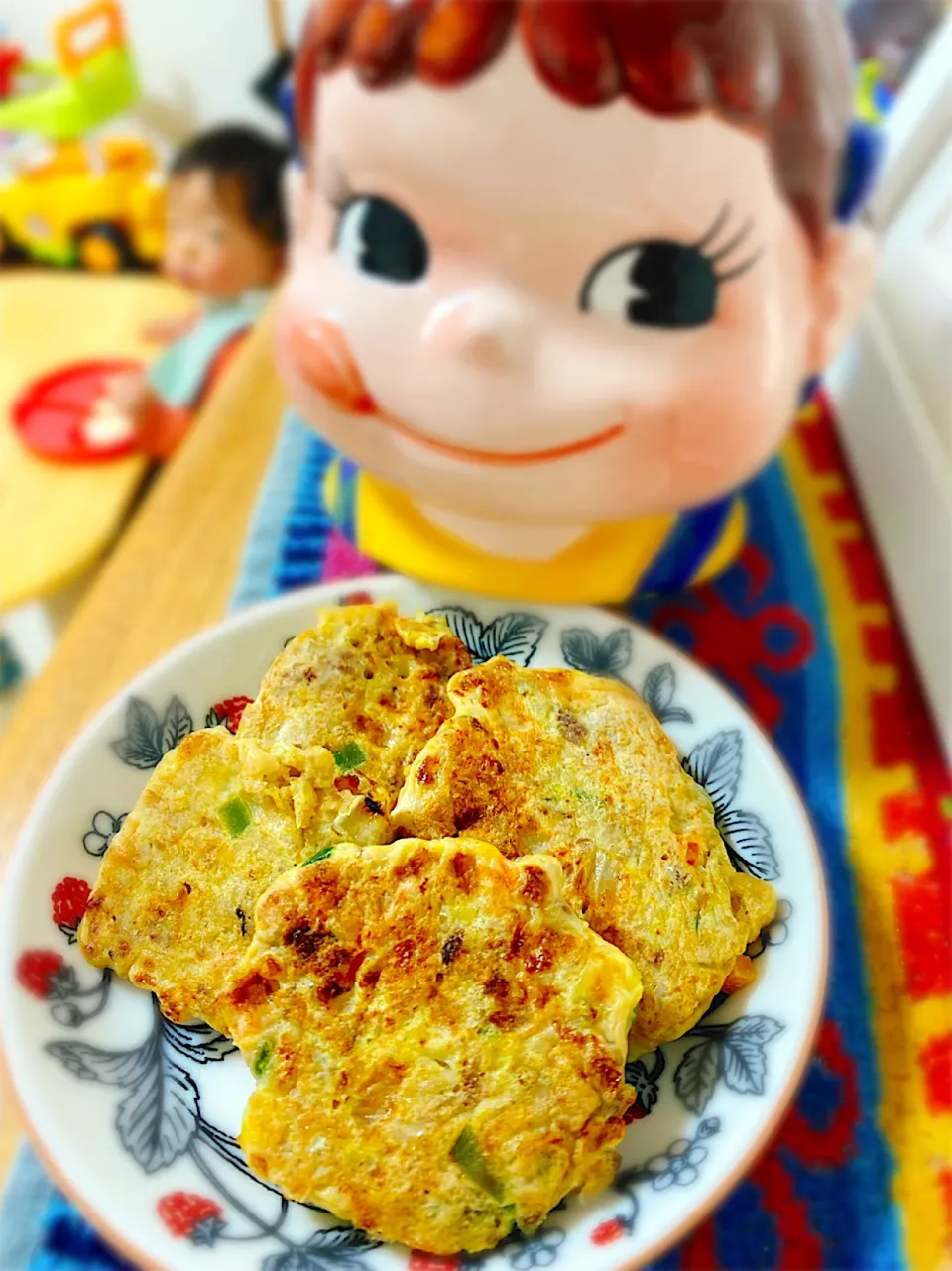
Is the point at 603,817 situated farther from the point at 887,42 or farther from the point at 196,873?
the point at 887,42

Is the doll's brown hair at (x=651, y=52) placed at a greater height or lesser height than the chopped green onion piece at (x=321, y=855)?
greater

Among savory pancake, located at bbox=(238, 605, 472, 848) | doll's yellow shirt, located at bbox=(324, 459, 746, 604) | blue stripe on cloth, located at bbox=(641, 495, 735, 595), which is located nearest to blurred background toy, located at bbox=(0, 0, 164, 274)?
doll's yellow shirt, located at bbox=(324, 459, 746, 604)

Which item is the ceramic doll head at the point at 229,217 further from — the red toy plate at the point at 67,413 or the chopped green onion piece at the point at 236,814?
the chopped green onion piece at the point at 236,814

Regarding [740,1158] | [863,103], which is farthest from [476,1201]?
[863,103]

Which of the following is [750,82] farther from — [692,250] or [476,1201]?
[476,1201]

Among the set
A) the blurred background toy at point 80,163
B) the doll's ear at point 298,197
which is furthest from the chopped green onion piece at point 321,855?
the blurred background toy at point 80,163
